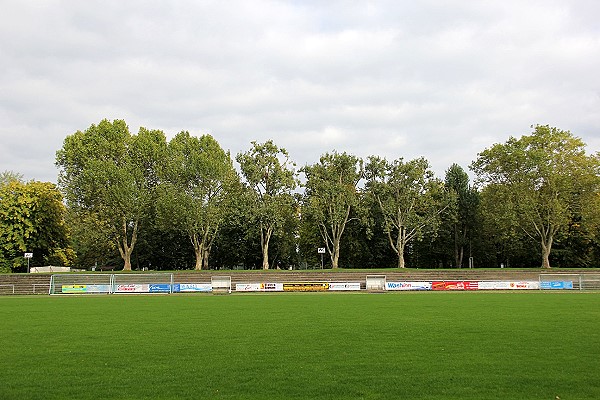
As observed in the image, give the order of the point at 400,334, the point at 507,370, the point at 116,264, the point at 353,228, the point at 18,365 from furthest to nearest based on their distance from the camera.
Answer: the point at 116,264 < the point at 353,228 < the point at 400,334 < the point at 18,365 < the point at 507,370

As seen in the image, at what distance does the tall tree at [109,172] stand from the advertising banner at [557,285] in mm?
44022

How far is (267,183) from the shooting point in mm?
63625

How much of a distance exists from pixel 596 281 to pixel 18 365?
1864 inches

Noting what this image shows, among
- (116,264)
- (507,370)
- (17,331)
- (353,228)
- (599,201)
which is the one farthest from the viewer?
(116,264)

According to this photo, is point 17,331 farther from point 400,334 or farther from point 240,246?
point 240,246

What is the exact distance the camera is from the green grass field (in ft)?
32.5

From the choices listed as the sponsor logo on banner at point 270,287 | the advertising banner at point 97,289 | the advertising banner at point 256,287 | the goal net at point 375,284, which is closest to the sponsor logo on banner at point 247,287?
the advertising banner at point 256,287

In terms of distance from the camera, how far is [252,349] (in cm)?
1445

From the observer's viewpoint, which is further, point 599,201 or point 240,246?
point 240,246

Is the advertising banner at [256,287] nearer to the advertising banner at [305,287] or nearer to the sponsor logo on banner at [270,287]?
the sponsor logo on banner at [270,287]

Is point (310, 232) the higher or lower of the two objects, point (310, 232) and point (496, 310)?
the higher

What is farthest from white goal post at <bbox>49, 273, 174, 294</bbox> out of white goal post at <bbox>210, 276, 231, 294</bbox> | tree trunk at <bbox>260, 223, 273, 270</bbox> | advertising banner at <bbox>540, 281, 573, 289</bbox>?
advertising banner at <bbox>540, 281, 573, 289</bbox>

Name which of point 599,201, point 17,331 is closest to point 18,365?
point 17,331

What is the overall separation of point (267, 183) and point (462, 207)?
30.2m
